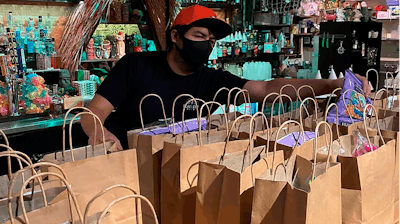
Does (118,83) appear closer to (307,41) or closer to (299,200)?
(299,200)

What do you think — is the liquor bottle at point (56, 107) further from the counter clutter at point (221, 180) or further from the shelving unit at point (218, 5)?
the shelving unit at point (218, 5)

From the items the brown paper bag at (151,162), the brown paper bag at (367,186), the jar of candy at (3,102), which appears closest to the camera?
the brown paper bag at (367,186)

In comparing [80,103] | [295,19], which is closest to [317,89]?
[80,103]

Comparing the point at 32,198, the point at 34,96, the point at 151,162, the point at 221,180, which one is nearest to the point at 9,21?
the point at 34,96

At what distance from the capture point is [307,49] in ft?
24.7

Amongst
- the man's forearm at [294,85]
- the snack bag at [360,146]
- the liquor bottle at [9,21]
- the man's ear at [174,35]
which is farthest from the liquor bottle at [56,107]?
the snack bag at [360,146]

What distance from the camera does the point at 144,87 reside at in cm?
203

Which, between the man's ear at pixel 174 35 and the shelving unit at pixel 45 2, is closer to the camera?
the man's ear at pixel 174 35

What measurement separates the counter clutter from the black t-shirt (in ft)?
1.58

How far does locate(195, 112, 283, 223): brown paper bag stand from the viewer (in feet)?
3.50

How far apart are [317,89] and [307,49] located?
5.77 meters

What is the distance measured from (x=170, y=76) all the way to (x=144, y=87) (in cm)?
15

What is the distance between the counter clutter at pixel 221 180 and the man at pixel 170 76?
0.50m

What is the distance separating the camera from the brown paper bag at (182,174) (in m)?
1.25
